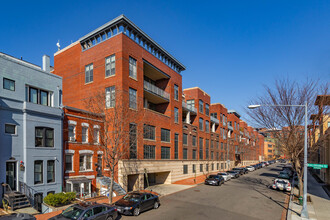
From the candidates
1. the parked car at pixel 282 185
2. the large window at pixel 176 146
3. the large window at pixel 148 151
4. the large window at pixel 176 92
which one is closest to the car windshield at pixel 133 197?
the large window at pixel 148 151

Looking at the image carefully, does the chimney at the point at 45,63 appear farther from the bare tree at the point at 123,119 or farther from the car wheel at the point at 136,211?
the car wheel at the point at 136,211

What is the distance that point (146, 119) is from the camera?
27.9 metres

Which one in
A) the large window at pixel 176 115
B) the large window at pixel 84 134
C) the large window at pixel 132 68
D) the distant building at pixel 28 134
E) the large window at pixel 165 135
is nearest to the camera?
the distant building at pixel 28 134

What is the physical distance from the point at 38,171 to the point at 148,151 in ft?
44.1

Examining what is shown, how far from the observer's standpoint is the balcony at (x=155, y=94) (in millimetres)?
29830

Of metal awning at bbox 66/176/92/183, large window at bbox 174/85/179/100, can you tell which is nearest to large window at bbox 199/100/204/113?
large window at bbox 174/85/179/100

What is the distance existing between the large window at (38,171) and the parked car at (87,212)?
6878 millimetres

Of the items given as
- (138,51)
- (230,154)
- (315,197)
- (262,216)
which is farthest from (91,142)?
(230,154)

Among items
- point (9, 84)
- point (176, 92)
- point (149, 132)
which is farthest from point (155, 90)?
point (9, 84)

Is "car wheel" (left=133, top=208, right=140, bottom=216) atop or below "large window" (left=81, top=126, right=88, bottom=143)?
below

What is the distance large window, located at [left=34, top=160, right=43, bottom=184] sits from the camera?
17500 millimetres

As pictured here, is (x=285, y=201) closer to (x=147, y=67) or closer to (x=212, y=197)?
(x=212, y=197)

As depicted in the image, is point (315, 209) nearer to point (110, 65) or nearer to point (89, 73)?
point (110, 65)

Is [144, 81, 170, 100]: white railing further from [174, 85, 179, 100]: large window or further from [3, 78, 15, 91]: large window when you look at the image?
[3, 78, 15, 91]: large window
